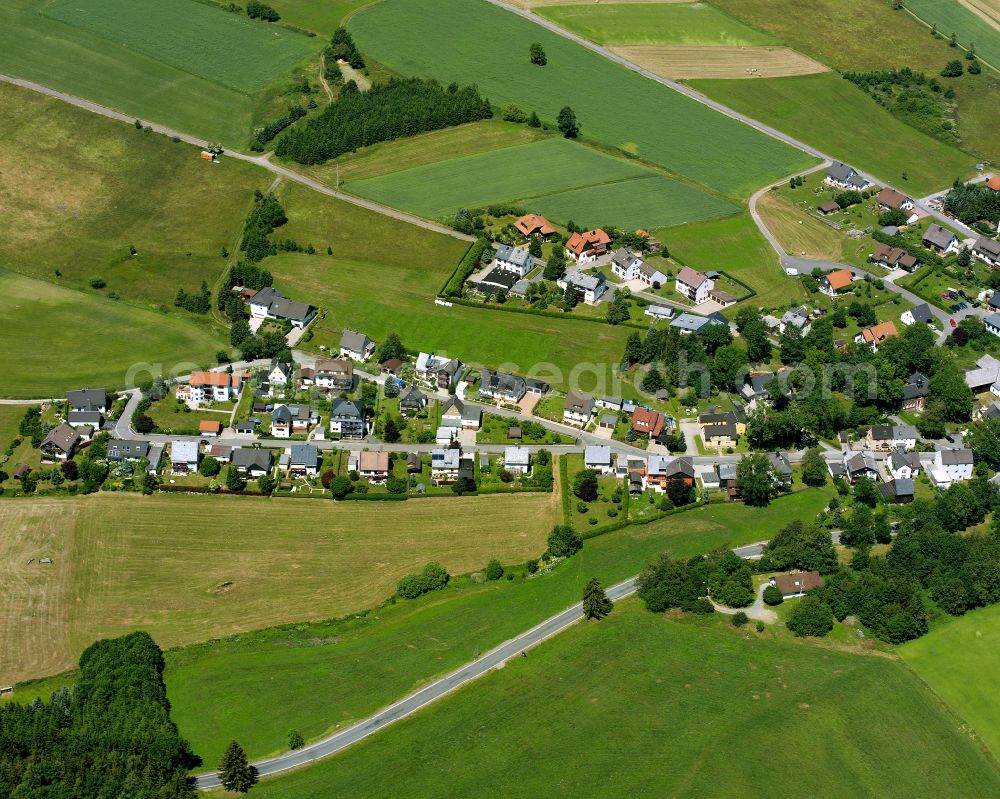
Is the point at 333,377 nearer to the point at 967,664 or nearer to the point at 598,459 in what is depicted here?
the point at 598,459

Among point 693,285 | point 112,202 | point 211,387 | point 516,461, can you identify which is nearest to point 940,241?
point 693,285

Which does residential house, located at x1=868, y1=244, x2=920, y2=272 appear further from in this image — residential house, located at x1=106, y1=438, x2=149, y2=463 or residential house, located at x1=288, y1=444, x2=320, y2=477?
residential house, located at x1=106, y1=438, x2=149, y2=463

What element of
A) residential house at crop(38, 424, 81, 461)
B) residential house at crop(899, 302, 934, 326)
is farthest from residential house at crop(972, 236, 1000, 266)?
residential house at crop(38, 424, 81, 461)

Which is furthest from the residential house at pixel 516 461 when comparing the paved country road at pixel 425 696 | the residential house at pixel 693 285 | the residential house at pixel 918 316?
the residential house at pixel 918 316

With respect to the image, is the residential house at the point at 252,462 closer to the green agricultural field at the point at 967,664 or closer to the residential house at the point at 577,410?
the residential house at the point at 577,410

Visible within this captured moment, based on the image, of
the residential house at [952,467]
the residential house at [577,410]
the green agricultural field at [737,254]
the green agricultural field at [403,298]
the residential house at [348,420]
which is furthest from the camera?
the green agricultural field at [737,254]
